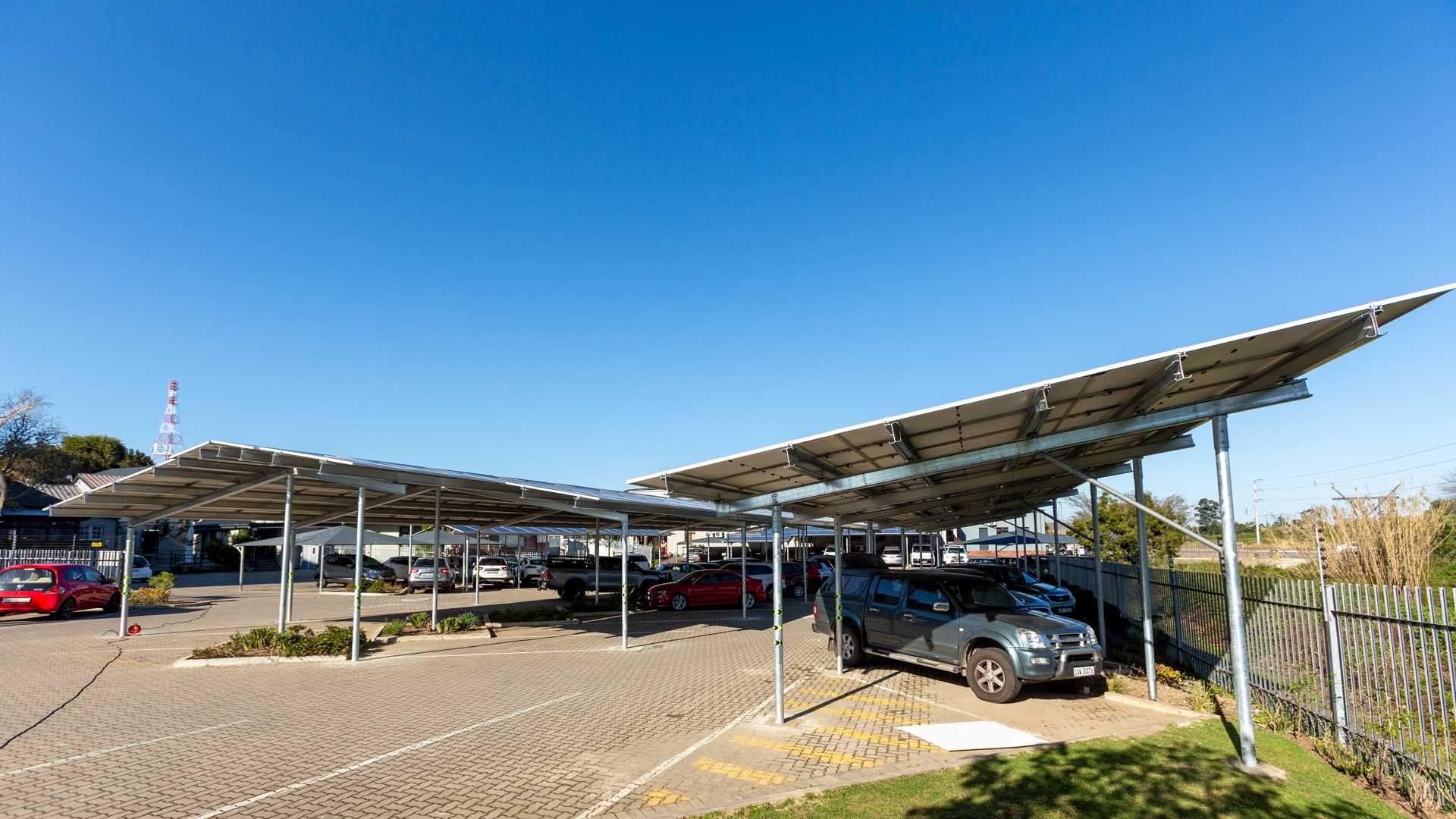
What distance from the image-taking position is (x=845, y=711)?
996cm

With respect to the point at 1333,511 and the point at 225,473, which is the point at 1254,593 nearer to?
the point at 1333,511

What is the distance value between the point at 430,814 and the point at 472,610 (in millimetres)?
19746

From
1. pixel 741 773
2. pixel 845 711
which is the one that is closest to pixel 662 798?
pixel 741 773

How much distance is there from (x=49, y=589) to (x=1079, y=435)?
26.7m

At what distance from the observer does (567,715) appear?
31.8 ft

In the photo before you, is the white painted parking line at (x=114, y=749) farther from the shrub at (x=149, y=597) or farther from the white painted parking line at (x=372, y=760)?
the shrub at (x=149, y=597)

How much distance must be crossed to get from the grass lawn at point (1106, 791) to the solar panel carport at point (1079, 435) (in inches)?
22.7

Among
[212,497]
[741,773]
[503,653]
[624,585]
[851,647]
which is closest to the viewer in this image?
[741,773]

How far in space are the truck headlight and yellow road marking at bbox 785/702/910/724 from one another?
2.01 metres

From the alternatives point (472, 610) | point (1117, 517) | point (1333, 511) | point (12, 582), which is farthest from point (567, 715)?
point (1117, 517)

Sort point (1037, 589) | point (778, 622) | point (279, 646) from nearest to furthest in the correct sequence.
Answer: point (778, 622)
point (279, 646)
point (1037, 589)

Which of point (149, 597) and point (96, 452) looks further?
point (96, 452)

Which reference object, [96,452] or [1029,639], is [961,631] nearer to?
[1029,639]

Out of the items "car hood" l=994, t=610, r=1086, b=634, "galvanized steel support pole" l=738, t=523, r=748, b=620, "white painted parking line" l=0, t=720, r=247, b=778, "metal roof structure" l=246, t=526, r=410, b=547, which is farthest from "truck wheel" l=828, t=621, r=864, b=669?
"metal roof structure" l=246, t=526, r=410, b=547
